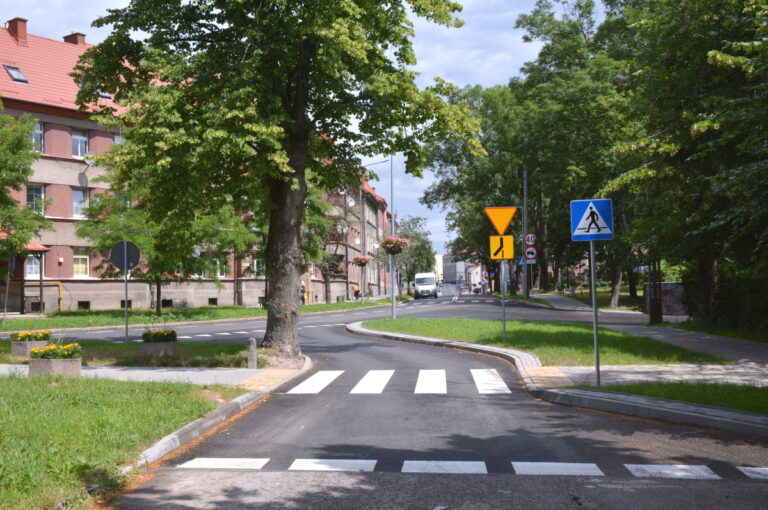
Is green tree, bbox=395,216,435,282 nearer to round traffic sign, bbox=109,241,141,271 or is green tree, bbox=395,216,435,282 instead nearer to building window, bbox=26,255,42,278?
building window, bbox=26,255,42,278

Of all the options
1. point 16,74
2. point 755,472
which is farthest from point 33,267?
point 755,472

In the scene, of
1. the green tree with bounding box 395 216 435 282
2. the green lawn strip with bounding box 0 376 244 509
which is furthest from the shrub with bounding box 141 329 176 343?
the green tree with bounding box 395 216 435 282

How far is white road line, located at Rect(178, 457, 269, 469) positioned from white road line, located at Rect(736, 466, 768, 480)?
13.5 feet

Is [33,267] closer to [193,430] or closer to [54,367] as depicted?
[54,367]

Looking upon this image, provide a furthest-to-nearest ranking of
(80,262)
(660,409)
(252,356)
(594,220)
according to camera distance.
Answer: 1. (80,262)
2. (252,356)
3. (594,220)
4. (660,409)

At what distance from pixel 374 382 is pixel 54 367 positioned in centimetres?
546

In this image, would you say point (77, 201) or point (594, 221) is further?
point (77, 201)

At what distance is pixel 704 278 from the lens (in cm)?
2128

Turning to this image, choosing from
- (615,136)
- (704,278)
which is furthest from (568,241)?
(704,278)

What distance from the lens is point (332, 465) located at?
239 inches

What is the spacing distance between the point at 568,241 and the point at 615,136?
24125 millimetres

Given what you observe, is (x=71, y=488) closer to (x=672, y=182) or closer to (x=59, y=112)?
(x=672, y=182)

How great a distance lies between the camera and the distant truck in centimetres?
7069

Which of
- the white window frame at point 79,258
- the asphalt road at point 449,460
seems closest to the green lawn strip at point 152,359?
the asphalt road at point 449,460
